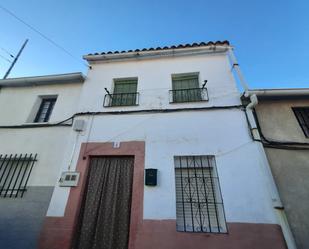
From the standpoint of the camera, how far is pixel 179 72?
594 centimetres

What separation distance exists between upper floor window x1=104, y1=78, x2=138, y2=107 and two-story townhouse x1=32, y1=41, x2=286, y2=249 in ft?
0.12

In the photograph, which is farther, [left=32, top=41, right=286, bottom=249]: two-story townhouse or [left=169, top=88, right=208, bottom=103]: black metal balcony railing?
[left=169, top=88, right=208, bottom=103]: black metal balcony railing

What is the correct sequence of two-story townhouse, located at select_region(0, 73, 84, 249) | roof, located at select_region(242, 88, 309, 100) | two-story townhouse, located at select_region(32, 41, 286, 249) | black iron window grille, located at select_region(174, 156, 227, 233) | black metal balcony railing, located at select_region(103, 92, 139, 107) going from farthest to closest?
1. black metal balcony railing, located at select_region(103, 92, 139, 107)
2. roof, located at select_region(242, 88, 309, 100)
3. two-story townhouse, located at select_region(0, 73, 84, 249)
4. black iron window grille, located at select_region(174, 156, 227, 233)
5. two-story townhouse, located at select_region(32, 41, 286, 249)

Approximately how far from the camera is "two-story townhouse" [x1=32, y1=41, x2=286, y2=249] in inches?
144

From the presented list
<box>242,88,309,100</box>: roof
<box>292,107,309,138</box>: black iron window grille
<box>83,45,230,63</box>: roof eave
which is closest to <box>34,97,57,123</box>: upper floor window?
<box>83,45,230,63</box>: roof eave

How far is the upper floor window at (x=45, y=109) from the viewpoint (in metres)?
6.00

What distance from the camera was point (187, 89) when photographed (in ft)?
A: 18.5

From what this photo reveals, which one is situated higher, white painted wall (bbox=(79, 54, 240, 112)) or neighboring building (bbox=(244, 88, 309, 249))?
white painted wall (bbox=(79, 54, 240, 112))

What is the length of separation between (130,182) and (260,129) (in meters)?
3.85

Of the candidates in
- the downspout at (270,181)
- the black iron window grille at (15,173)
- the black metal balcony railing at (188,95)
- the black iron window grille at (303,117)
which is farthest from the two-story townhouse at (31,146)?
the black iron window grille at (303,117)

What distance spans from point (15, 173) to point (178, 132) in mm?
4748

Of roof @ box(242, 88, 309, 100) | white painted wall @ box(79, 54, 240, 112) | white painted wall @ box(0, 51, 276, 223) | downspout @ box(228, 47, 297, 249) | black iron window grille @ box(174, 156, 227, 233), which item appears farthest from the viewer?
white painted wall @ box(79, 54, 240, 112)

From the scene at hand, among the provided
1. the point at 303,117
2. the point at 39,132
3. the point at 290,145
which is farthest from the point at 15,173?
the point at 303,117

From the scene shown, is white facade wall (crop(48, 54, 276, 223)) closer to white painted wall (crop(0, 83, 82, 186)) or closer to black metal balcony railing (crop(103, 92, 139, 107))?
black metal balcony railing (crop(103, 92, 139, 107))
